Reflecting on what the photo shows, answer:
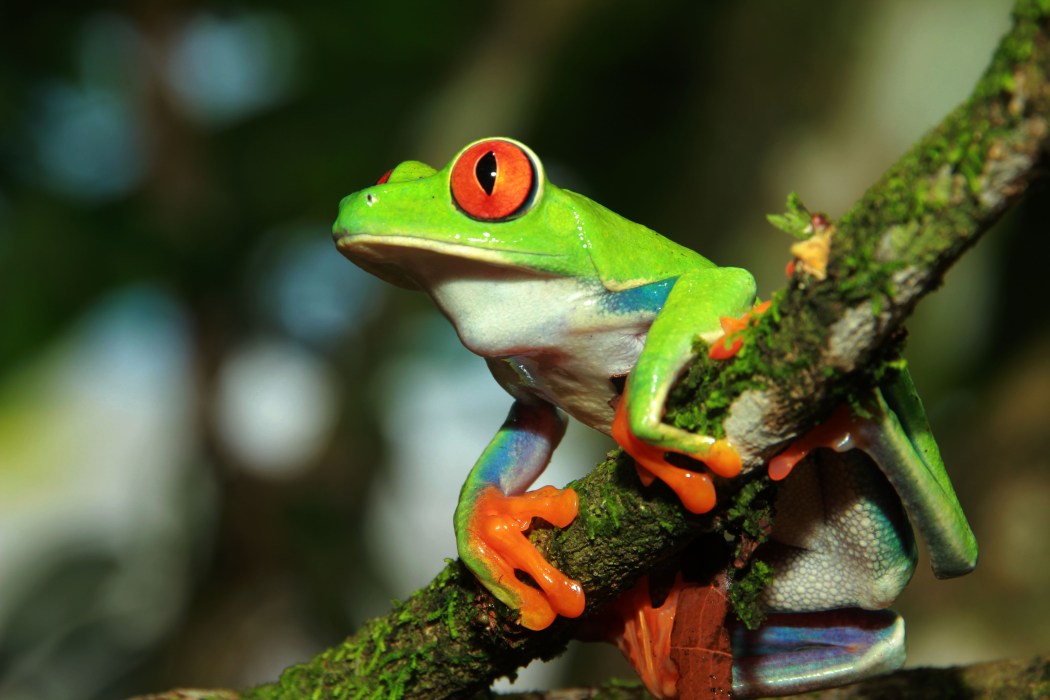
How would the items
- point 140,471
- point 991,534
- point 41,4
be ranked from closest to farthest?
point 991,534 < point 41,4 < point 140,471

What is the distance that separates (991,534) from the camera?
11.9ft

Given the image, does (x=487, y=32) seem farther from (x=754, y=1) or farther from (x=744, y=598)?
(x=744, y=598)

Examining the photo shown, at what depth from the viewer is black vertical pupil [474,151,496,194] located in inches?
66.6

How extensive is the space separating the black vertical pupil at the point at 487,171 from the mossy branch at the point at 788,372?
51 centimetres

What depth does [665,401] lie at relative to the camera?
1500 millimetres

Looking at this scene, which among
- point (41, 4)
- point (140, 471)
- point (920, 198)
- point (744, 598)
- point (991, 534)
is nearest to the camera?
point (920, 198)

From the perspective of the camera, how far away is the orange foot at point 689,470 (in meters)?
1.41

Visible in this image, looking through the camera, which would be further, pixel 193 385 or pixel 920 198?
pixel 193 385

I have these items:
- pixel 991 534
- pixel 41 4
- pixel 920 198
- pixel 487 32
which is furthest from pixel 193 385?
pixel 920 198

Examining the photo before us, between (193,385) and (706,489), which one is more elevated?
(706,489)

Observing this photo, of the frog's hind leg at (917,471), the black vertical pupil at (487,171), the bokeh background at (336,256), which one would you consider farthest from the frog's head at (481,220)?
the bokeh background at (336,256)

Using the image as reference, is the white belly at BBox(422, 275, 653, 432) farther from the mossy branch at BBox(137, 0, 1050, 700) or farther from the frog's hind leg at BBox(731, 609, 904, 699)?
the frog's hind leg at BBox(731, 609, 904, 699)

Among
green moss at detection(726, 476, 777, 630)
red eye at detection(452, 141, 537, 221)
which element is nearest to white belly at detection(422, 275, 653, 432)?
red eye at detection(452, 141, 537, 221)

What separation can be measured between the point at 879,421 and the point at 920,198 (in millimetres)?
458
